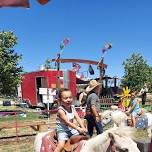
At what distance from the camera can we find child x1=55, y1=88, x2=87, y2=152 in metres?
6.41

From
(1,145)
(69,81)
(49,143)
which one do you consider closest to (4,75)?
(69,81)

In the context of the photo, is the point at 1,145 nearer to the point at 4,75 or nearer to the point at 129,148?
the point at 129,148

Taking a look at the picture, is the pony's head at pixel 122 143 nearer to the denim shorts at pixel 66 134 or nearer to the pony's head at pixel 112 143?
the pony's head at pixel 112 143

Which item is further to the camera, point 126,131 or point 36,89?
point 36,89

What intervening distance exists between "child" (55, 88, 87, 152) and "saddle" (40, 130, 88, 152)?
120mm

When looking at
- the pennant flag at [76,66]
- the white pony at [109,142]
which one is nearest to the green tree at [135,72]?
the pennant flag at [76,66]

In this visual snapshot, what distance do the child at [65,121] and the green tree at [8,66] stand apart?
981 inches

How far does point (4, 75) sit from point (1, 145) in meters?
19.0

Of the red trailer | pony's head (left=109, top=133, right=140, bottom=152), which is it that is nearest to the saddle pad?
pony's head (left=109, top=133, right=140, bottom=152)

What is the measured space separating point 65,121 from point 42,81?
23006 mm

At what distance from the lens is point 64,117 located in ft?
21.5

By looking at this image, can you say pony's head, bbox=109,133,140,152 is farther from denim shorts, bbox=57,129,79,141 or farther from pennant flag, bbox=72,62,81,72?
pennant flag, bbox=72,62,81,72

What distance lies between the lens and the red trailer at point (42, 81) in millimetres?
28688

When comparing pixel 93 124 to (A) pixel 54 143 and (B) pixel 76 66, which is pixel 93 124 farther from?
(B) pixel 76 66
